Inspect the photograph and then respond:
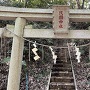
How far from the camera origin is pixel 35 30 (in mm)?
5570

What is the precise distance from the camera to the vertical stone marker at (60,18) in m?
5.41

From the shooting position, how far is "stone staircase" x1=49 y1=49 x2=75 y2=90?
8.96 meters

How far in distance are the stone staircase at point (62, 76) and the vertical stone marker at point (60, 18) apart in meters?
4.05

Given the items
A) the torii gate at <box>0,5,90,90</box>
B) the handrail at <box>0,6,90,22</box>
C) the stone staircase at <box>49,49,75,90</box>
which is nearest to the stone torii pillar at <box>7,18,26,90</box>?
the torii gate at <box>0,5,90,90</box>

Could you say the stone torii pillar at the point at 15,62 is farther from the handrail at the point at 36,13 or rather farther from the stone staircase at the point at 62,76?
the stone staircase at the point at 62,76

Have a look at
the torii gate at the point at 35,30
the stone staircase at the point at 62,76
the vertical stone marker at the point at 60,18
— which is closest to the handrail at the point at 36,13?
the torii gate at the point at 35,30

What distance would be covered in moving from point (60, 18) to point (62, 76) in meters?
4.90

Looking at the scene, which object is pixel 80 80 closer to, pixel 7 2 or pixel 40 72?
pixel 40 72

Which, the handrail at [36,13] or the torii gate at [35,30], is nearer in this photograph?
the torii gate at [35,30]

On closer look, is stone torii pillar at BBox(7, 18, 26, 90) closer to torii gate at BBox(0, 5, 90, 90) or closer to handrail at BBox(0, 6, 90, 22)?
torii gate at BBox(0, 5, 90, 90)

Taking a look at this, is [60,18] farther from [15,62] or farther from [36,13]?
[15,62]

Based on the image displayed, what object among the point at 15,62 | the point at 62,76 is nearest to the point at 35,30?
the point at 15,62

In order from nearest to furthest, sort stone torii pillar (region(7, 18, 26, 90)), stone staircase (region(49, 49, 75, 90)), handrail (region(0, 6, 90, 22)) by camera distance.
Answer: stone torii pillar (region(7, 18, 26, 90)) → handrail (region(0, 6, 90, 22)) → stone staircase (region(49, 49, 75, 90))

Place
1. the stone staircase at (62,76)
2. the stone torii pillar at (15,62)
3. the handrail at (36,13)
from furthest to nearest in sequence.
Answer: the stone staircase at (62,76)
the handrail at (36,13)
the stone torii pillar at (15,62)
